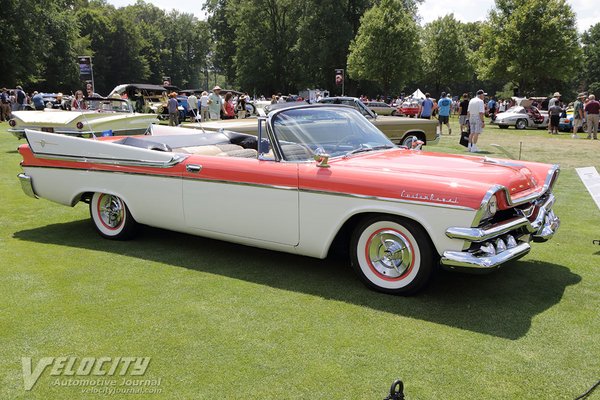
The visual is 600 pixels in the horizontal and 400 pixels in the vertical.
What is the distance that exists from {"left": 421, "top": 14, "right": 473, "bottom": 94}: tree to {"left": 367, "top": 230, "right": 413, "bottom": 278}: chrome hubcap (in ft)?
174

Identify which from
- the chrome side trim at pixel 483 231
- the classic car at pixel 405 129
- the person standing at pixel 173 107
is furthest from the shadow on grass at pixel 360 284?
the person standing at pixel 173 107

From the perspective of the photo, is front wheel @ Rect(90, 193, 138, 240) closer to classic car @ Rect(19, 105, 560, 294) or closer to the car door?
classic car @ Rect(19, 105, 560, 294)

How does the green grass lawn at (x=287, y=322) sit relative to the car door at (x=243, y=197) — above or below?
below

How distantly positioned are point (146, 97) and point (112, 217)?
31.2 metres

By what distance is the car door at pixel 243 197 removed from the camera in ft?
15.0

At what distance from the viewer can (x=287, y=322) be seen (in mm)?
3789

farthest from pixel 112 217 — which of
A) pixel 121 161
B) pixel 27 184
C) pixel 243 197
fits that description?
pixel 243 197

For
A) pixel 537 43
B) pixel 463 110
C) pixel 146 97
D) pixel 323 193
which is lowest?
pixel 323 193

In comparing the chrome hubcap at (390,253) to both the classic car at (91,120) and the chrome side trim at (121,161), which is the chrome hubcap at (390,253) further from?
the classic car at (91,120)

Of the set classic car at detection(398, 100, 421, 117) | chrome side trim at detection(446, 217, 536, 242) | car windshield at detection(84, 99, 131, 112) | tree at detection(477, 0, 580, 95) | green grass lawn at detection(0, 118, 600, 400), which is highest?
tree at detection(477, 0, 580, 95)

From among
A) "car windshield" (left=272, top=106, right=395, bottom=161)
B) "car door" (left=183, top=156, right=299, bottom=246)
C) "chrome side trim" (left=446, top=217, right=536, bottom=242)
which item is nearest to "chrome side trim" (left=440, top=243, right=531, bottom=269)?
"chrome side trim" (left=446, top=217, right=536, bottom=242)

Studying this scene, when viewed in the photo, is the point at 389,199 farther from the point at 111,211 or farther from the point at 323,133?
the point at 111,211

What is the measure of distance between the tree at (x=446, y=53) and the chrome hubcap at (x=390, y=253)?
53105mm

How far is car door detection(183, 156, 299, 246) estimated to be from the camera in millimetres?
4559
